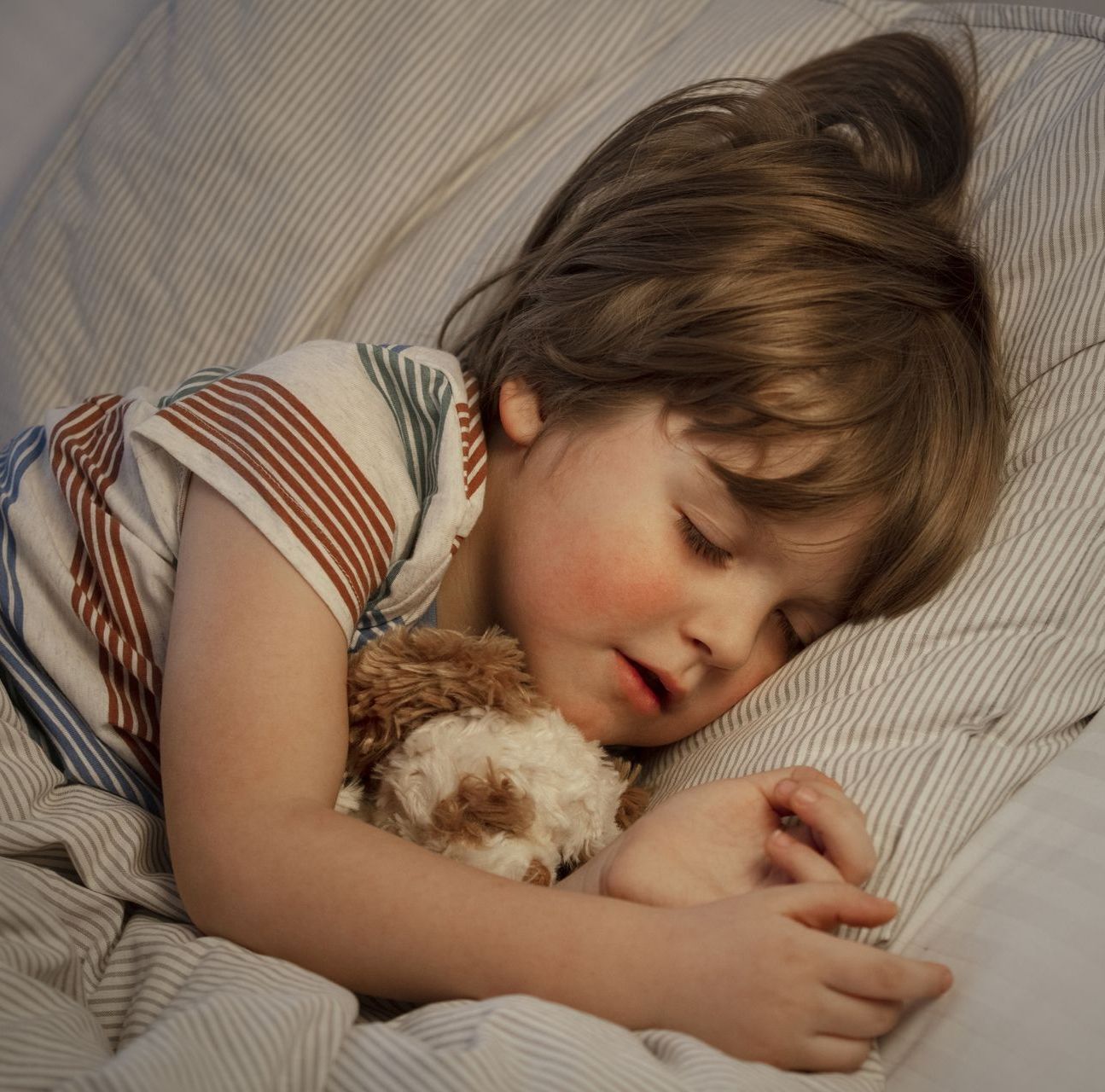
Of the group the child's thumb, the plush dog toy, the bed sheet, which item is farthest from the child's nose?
the bed sheet

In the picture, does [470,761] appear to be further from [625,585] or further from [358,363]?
[358,363]

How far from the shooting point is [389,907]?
2.33ft

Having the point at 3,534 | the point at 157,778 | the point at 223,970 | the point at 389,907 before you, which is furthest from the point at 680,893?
the point at 3,534

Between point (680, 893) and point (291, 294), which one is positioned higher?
point (291, 294)

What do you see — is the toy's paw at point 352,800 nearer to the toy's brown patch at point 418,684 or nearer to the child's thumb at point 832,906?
the toy's brown patch at point 418,684

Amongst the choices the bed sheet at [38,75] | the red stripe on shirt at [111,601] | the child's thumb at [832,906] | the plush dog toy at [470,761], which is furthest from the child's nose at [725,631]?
the bed sheet at [38,75]

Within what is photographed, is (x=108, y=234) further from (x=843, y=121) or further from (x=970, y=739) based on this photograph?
(x=970, y=739)

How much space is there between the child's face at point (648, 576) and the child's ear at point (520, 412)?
0.03m

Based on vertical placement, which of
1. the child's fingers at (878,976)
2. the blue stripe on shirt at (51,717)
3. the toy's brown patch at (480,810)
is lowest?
the blue stripe on shirt at (51,717)

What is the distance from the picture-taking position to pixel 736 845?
77cm

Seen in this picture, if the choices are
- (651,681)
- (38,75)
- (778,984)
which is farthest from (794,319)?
(38,75)

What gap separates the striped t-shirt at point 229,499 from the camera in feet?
2.91

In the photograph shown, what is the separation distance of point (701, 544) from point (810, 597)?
0.13m

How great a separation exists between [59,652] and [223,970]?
38cm
